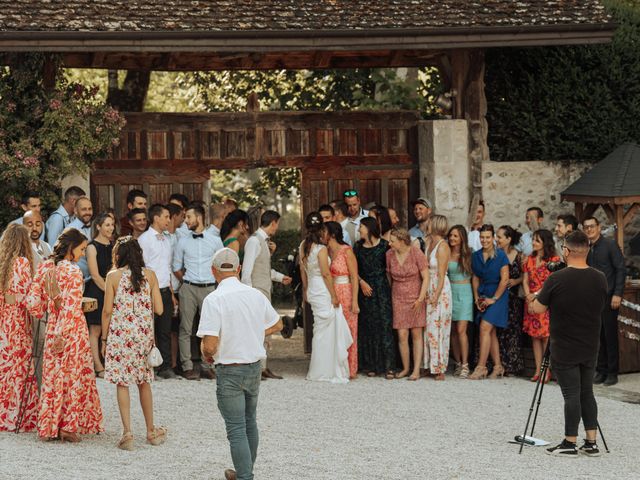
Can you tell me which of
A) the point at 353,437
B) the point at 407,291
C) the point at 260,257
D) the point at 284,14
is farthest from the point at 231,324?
the point at 284,14

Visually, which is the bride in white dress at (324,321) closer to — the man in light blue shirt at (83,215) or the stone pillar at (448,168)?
the man in light blue shirt at (83,215)

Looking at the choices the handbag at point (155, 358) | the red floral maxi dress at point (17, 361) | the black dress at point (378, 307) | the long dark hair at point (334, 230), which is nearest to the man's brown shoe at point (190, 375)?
the black dress at point (378, 307)

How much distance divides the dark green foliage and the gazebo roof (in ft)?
3.08

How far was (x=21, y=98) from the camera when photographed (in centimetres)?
1501

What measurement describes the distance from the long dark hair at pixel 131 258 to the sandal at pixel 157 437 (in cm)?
114

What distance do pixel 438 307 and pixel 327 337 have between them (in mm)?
1234

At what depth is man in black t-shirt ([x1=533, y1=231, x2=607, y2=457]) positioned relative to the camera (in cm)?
999

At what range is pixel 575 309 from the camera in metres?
9.98

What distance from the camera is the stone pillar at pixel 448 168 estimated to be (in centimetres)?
1639

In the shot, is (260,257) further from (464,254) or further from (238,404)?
(238,404)

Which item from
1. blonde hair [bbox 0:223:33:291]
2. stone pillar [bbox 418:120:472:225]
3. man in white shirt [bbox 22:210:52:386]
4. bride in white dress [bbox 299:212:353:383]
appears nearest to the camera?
blonde hair [bbox 0:223:33:291]

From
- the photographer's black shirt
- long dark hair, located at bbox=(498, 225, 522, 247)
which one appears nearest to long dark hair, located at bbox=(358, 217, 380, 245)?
long dark hair, located at bbox=(498, 225, 522, 247)

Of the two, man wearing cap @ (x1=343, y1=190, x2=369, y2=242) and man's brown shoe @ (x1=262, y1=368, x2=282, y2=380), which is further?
man wearing cap @ (x1=343, y1=190, x2=369, y2=242)

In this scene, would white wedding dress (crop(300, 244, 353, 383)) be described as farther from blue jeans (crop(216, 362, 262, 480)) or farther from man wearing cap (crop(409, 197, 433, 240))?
blue jeans (crop(216, 362, 262, 480))
